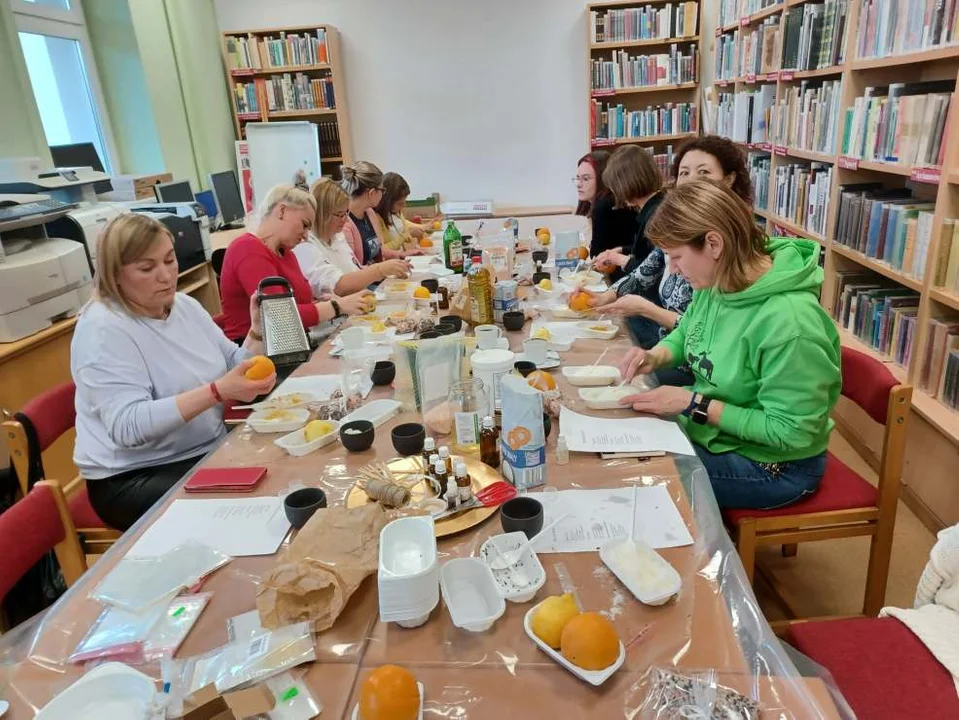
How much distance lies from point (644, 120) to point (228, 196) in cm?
360

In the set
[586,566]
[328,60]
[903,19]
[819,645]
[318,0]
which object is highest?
[318,0]

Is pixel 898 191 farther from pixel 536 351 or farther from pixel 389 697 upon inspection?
pixel 389 697

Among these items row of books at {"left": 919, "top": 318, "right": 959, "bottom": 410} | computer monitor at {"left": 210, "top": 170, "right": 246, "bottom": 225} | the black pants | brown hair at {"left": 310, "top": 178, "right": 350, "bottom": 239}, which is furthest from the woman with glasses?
computer monitor at {"left": 210, "top": 170, "right": 246, "bottom": 225}

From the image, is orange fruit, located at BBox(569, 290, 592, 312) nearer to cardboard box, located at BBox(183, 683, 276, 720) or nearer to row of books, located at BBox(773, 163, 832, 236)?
row of books, located at BBox(773, 163, 832, 236)

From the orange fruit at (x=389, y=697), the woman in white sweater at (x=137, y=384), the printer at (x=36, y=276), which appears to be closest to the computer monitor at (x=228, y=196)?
the printer at (x=36, y=276)

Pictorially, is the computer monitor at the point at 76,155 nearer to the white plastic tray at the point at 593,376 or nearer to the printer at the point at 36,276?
the printer at the point at 36,276

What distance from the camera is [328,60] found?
216 inches

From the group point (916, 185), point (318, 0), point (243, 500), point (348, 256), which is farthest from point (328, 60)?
point (243, 500)

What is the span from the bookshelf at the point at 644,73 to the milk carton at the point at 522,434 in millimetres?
4839

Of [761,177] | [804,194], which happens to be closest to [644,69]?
[761,177]

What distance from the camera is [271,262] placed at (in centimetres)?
261

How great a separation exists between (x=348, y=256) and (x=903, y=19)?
266cm

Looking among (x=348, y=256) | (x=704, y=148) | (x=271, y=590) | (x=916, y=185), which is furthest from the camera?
(x=348, y=256)

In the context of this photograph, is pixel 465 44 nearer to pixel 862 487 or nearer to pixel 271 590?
pixel 862 487
